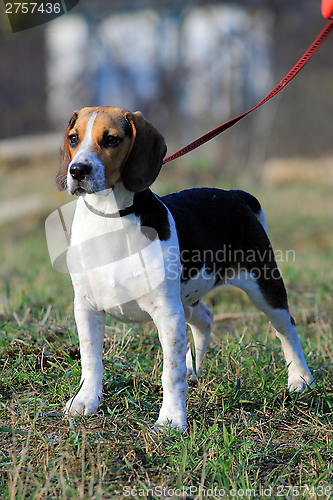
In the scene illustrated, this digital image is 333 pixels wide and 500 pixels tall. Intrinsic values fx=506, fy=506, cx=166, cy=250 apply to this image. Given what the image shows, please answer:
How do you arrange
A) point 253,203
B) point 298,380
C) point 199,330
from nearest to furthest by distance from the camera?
1. point 298,380
2. point 199,330
3. point 253,203

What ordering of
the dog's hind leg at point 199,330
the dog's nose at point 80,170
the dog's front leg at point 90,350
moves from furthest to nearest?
1. the dog's hind leg at point 199,330
2. the dog's front leg at point 90,350
3. the dog's nose at point 80,170

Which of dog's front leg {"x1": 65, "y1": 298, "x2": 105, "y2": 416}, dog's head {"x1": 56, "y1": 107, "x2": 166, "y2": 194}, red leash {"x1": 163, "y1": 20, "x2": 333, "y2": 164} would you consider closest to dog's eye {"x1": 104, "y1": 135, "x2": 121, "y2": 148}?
dog's head {"x1": 56, "y1": 107, "x2": 166, "y2": 194}

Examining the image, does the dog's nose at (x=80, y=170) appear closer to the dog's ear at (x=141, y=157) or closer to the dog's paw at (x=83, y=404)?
the dog's ear at (x=141, y=157)

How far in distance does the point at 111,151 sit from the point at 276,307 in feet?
5.32

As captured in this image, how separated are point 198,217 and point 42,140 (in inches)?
476

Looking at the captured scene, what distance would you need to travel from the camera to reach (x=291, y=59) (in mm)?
14875

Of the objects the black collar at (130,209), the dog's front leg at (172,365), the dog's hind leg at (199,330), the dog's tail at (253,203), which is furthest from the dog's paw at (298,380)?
the black collar at (130,209)

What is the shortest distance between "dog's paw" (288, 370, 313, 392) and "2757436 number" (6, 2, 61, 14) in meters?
7.92

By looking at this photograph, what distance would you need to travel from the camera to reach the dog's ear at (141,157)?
2658 mm

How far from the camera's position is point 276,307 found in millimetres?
3479

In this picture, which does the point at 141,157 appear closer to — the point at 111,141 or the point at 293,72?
the point at 111,141

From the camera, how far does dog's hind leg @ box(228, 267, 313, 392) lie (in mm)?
3457

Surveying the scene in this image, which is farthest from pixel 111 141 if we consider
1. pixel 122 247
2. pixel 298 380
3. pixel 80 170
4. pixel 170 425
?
pixel 298 380

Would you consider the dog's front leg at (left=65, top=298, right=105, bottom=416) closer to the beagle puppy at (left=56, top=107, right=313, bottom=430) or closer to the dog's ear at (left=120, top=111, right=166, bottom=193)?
the beagle puppy at (left=56, top=107, right=313, bottom=430)
